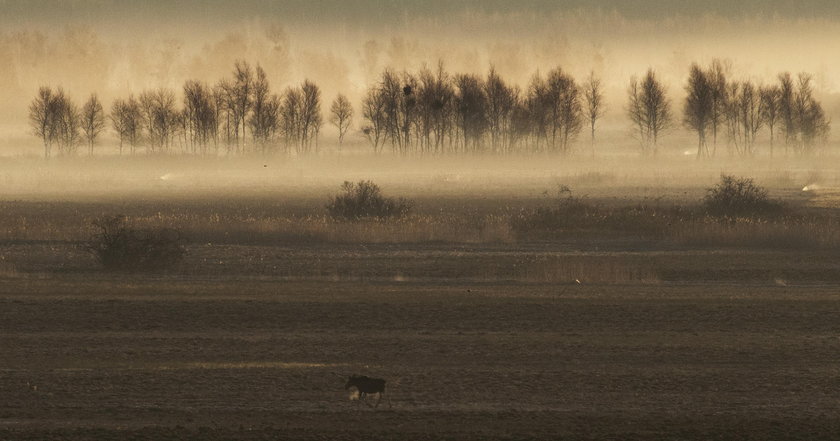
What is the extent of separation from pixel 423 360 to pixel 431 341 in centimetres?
154

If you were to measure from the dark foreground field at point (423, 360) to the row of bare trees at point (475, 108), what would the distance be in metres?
117

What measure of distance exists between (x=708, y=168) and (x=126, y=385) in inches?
4837

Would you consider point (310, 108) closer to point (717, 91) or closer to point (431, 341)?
point (717, 91)

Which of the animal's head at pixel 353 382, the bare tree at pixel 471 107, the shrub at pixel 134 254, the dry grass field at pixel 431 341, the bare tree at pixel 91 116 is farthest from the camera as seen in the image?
the bare tree at pixel 91 116

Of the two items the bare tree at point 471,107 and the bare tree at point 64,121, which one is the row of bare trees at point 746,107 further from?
the bare tree at point 64,121

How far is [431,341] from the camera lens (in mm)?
18000

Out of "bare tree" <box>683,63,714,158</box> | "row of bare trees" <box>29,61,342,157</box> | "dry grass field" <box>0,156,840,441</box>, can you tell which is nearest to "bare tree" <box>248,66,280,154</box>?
"row of bare trees" <box>29,61,342,157</box>

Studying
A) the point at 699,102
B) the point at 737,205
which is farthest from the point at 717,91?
the point at 737,205

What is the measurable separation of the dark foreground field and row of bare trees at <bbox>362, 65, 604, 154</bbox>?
4622 inches

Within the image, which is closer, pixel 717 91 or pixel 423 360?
pixel 423 360

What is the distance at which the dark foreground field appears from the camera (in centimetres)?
1292

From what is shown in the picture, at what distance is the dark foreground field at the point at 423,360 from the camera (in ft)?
42.4

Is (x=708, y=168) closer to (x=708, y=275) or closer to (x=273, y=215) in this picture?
(x=273, y=215)

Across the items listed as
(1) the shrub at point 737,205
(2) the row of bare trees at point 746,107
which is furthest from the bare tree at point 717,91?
(1) the shrub at point 737,205
